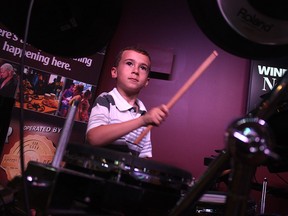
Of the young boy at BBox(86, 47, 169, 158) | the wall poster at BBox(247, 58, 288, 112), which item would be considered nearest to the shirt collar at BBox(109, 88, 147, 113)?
the young boy at BBox(86, 47, 169, 158)

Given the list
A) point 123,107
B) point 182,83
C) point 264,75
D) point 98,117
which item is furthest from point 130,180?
point 264,75

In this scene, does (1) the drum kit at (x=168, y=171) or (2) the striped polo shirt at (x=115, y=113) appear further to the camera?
(2) the striped polo shirt at (x=115, y=113)

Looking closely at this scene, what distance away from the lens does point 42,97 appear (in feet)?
5.14

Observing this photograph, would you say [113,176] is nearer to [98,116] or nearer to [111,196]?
[111,196]

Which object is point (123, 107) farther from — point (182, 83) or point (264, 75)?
point (264, 75)

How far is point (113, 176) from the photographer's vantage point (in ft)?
1.52

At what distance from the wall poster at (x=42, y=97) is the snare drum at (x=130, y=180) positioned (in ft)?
3.59

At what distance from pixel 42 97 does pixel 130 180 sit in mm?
1226

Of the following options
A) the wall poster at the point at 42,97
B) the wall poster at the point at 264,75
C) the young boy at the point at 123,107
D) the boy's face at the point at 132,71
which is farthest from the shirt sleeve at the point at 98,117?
the wall poster at the point at 264,75

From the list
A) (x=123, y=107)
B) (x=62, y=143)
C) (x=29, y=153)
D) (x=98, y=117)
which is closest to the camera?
(x=62, y=143)

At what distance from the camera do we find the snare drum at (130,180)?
1.39 feet

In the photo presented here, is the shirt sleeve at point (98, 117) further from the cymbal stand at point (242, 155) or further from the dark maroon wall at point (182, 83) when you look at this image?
→ the dark maroon wall at point (182, 83)

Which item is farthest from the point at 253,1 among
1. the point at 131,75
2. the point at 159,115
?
the point at 131,75

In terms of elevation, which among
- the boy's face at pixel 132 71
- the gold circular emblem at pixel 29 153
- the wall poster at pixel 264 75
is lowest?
the gold circular emblem at pixel 29 153
